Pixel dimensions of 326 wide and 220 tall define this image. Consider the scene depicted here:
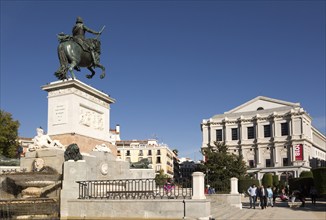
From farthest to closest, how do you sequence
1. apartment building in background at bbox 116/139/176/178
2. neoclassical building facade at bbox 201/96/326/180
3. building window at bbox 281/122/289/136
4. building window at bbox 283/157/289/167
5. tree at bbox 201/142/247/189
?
1. apartment building in background at bbox 116/139/176/178
2. building window at bbox 281/122/289/136
3. building window at bbox 283/157/289/167
4. neoclassical building facade at bbox 201/96/326/180
5. tree at bbox 201/142/247/189

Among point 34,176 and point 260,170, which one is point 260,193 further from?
point 260,170

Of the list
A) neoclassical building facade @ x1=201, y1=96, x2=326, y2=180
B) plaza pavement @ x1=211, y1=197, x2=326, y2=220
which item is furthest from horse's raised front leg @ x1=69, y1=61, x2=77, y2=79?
neoclassical building facade @ x1=201, y1=96, x2=326, y2=180

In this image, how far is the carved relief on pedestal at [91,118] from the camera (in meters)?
18.6

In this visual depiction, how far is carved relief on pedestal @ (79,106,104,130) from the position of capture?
61.2 feet

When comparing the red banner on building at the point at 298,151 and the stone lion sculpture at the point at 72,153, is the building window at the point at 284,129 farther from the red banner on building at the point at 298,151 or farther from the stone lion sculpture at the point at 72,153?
the stone lion sculpture at the point at 72,153

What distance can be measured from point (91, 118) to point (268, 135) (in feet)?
236

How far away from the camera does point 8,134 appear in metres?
48.2

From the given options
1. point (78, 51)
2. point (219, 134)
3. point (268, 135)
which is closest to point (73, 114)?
point (78, 51)

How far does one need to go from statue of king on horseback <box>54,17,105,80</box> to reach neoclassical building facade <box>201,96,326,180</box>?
65.7 meters

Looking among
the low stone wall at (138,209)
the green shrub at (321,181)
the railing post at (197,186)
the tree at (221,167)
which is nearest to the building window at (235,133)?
the tree at (221,167)

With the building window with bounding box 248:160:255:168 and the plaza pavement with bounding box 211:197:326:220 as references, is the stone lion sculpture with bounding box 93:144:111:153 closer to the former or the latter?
the plaza pavement with bounding box 211:197:326:220

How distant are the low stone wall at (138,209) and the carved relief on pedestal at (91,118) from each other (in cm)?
515

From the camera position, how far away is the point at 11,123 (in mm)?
49375

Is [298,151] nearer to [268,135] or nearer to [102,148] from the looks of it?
[268,135]
